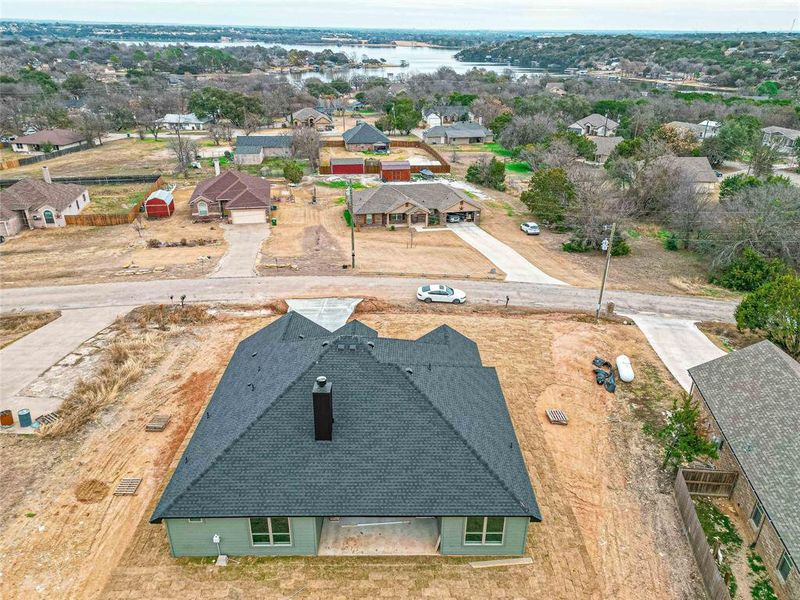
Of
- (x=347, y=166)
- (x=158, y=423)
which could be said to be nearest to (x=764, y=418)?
(x=158, y=423)

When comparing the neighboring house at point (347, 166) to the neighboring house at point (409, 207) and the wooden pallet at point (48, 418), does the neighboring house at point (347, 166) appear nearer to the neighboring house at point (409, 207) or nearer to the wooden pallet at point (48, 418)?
the neighboring house at point (409, 207)

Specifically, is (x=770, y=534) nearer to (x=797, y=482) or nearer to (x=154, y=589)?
(x=797, y=482)

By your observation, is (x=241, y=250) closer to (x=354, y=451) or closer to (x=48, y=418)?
(x=48, y=418)

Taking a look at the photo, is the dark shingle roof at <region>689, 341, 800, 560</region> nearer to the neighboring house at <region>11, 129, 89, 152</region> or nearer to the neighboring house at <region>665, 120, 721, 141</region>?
the neighboring house at <region>665, 120, 721, 141</region>

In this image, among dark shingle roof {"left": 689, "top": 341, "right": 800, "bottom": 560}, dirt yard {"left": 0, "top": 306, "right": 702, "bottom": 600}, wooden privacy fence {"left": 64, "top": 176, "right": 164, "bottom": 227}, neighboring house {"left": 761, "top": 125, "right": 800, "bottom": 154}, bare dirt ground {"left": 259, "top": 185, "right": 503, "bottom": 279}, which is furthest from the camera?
neighboring house {"left": 761, "top": 125, "right": 800, "bottom": 154}

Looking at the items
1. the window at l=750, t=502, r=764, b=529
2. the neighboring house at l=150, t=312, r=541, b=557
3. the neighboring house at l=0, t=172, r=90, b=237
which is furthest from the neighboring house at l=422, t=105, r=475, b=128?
the window at l=750, t=502, r=764, b=529
